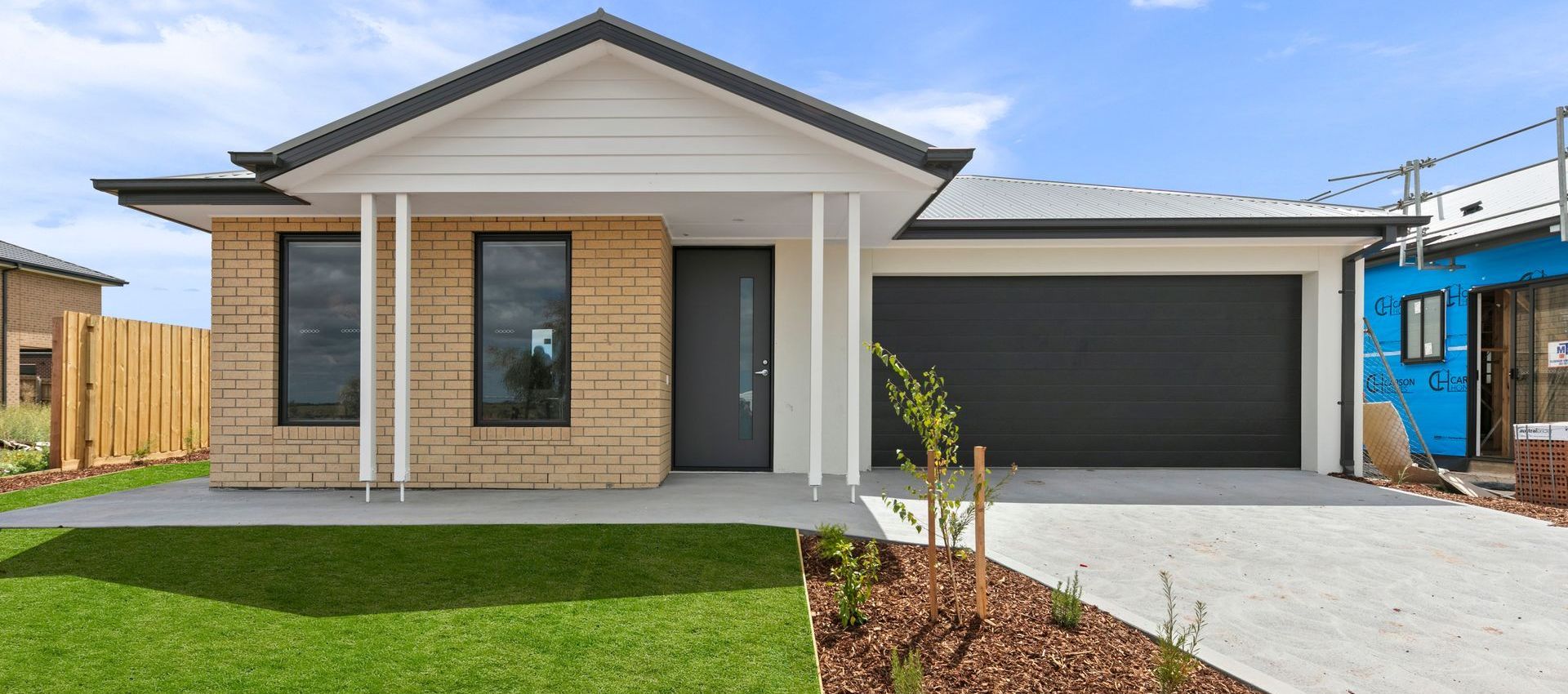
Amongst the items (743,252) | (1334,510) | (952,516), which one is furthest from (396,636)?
(1334,510)

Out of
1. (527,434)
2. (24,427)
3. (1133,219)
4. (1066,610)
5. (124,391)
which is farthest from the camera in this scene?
(24,427)

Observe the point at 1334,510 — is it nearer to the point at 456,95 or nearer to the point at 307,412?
the point at 456,95

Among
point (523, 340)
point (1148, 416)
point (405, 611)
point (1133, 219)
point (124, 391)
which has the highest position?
point (1133, 219)

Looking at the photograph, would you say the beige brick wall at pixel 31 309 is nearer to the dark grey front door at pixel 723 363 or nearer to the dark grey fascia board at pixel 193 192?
the dark grey fascia board at pixel 193 192

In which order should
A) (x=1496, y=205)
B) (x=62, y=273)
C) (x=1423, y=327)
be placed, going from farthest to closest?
(x=62, y=273), (x=1423, y=327), (x=1496, y=205)

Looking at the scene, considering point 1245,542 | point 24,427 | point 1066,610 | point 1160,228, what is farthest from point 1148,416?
point 24,427

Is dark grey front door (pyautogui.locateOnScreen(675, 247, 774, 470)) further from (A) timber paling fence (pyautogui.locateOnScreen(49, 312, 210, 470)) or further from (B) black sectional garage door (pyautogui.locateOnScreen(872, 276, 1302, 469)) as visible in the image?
(A) timber paling fence (pyautogui.locateOnScreen(49, 312, 210, 470))

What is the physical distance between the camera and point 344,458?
302 inches

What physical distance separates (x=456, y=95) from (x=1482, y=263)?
13131 millimetres

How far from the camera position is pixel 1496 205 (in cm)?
1189

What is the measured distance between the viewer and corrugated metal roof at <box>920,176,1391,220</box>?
9.09 m

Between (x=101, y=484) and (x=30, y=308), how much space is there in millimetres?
14945

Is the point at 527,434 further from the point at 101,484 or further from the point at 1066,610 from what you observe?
the point at 1066,610

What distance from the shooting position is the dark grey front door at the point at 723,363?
29.5ft
